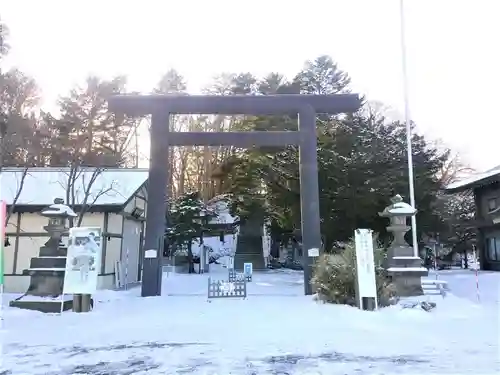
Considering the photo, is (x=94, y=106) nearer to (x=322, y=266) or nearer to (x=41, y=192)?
(x=41, y=192)

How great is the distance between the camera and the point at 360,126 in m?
25.7

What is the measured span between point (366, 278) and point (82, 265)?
6586 mm

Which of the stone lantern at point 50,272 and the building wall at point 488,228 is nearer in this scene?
the stone lantern at point 50,272

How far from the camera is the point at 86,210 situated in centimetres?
1540

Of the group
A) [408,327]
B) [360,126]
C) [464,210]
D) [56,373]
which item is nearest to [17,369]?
[56,373]

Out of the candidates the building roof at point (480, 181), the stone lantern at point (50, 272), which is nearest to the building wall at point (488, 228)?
the building roof at point (480, 181)

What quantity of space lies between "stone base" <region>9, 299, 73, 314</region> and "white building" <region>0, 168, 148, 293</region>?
170 inches

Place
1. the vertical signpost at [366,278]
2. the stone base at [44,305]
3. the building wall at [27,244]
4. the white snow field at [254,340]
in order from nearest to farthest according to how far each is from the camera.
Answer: the white snow field at [254,340] → the vertical signpost at [366,278] → the stone base at [44,305] → the building wall at [27,244]

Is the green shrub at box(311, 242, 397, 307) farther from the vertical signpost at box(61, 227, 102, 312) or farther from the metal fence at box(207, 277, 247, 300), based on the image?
the vertical signpost at box(61, 227, 102, 312)

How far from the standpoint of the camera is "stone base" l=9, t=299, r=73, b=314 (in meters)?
10.3

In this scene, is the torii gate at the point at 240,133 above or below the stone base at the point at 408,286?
above

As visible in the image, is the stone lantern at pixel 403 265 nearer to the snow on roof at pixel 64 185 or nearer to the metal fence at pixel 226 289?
the metal fence at pixel 226 289

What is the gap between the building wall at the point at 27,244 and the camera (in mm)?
14617

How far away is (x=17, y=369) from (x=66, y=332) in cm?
262
